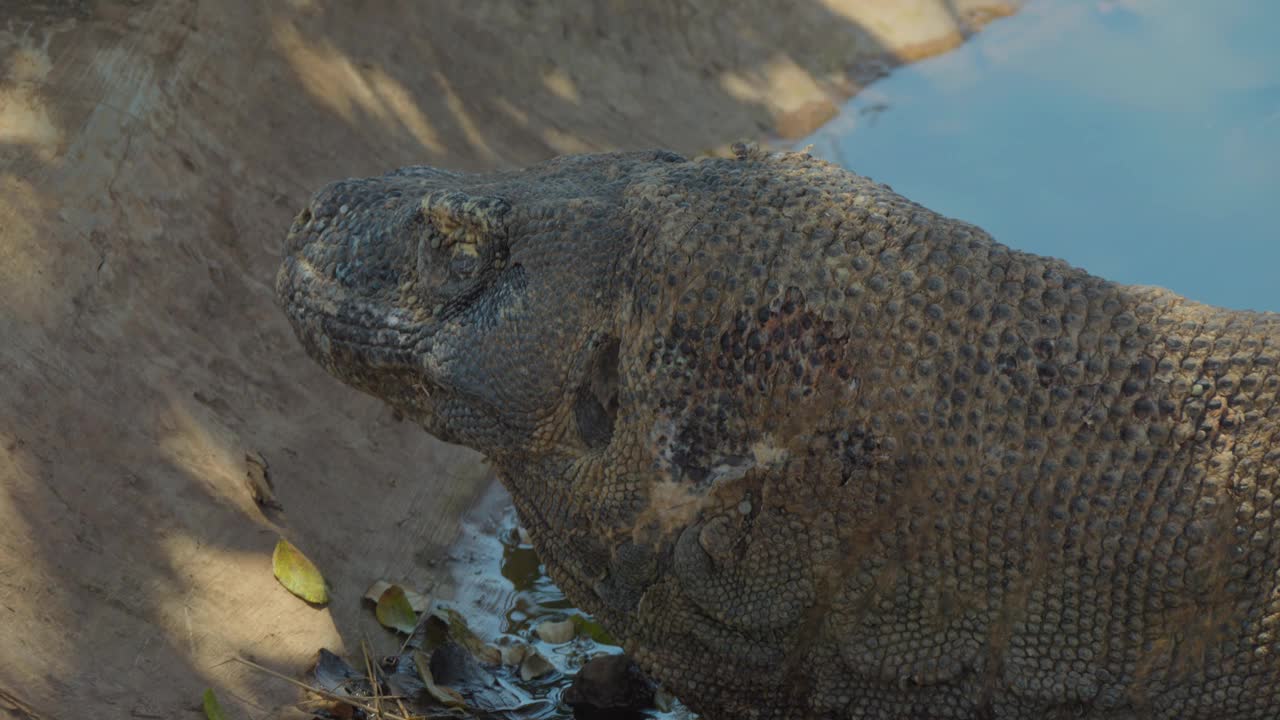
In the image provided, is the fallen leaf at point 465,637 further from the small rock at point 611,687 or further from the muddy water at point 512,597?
the small rock at point 611,687

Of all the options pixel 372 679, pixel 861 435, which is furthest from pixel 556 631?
pixel 861 435

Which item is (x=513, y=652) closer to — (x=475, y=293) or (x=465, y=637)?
(x=465, y=637)

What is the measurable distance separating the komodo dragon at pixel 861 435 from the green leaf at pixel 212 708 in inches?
43.1

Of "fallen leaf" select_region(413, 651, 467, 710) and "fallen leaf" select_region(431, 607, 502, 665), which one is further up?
"fallen leaf" select_region(431, 607, 502, 665)

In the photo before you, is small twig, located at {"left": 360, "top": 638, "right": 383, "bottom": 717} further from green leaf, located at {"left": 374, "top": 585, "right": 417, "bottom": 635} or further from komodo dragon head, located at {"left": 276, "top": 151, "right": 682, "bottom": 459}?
komodo dragon head, located at {"left": 276, "top": 151, "right": 682, "bottom": 459}

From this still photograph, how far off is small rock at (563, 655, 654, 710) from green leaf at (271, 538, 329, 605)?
2.74ft

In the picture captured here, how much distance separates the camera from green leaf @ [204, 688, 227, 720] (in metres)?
3.64

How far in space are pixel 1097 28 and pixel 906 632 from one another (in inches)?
313

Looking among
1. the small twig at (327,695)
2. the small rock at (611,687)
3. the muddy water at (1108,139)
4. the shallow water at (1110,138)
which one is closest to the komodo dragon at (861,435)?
the small rock at (611,687)

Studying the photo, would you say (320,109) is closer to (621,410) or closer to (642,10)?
(642,10)

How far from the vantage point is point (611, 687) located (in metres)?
4.05

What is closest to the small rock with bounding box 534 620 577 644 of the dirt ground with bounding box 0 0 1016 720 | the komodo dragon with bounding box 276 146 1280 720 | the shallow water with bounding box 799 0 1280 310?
the dirt ground with bounding box 0 0 1016 720

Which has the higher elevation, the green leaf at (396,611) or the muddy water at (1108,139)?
the muddy water at (1108,139)

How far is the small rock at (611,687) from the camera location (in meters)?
4.06
